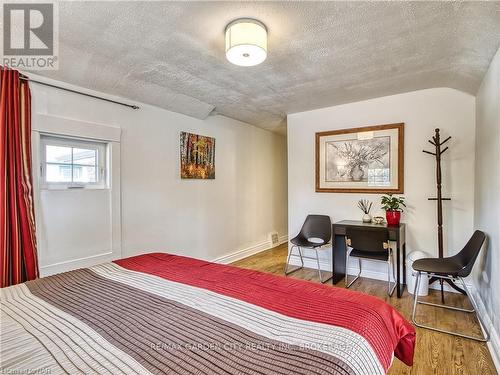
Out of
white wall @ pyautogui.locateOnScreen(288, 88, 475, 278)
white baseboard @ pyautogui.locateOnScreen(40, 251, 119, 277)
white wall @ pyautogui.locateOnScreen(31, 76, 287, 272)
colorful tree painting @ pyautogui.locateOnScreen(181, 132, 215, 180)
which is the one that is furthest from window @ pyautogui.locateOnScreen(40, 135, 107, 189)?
white wall @ pyautogui.locateOnScreen(288, 88, 475, 278)

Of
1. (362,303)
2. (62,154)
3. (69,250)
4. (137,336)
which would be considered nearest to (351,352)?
(362,303)

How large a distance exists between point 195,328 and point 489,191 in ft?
7.99

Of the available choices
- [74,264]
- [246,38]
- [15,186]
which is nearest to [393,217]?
[246,38]

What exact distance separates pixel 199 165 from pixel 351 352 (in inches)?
122

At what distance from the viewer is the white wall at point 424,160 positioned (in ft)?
9.64

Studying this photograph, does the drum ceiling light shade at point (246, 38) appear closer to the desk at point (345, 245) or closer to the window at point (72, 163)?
the window at point (72, 163)

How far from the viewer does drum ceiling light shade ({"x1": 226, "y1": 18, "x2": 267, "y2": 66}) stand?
67.3 inches

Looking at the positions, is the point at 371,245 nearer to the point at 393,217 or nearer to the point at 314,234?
the point at 393,217

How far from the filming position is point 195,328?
1.03 meters

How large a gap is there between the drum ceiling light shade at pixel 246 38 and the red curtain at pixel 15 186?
5.48 ft

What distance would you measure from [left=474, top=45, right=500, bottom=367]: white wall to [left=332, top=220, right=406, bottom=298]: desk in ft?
2.18

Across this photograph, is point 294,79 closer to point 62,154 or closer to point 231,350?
point 62,154

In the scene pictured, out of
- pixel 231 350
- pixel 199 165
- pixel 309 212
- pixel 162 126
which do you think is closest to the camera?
pixel 231 350

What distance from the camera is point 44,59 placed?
2143 millimetres
